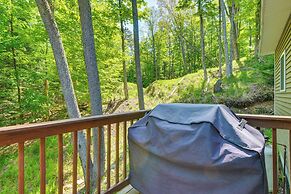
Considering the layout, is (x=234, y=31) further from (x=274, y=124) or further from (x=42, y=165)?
(x=42, y=165)

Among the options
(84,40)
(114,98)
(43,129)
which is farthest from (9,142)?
(114,98)

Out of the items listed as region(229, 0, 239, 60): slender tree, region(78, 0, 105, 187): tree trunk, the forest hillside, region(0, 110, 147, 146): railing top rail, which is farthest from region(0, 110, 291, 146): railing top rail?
region(229, 0, 239, 60): slender tree

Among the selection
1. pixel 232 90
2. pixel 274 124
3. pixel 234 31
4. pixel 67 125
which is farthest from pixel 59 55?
pixel 234 31

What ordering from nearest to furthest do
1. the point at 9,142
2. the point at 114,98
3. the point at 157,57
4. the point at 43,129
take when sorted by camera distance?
the point at 9,142
the point at 43,129
the point at 114,98
the point at 157,57

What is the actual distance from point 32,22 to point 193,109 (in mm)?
8368

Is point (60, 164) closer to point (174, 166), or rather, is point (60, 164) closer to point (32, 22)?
point (174, 166)

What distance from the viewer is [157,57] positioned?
20641mm

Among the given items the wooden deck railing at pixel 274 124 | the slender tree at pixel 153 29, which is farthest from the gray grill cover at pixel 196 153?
the slender tree at pixel 153 29

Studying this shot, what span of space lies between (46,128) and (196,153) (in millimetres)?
1185

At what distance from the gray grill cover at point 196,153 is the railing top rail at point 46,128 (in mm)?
366

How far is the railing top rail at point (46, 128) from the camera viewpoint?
4.96 feet

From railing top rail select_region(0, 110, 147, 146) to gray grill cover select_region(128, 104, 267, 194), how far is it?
366 mm

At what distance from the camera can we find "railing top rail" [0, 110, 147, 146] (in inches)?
59.5

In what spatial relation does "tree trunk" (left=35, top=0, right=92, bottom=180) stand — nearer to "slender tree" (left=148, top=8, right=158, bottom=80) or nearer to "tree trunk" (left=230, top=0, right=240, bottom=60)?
"tree trunk" (left=230, top=0, right=240, bottom=60)
